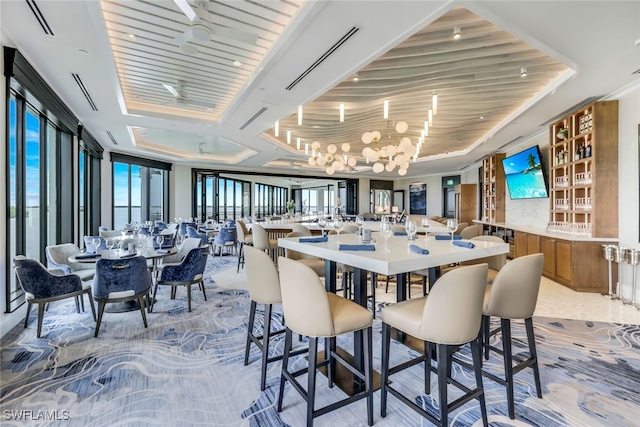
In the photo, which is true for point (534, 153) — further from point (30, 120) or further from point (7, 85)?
point (30, 120)

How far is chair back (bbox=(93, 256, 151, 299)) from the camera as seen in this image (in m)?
3.08

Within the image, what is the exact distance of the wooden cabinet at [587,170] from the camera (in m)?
4.56

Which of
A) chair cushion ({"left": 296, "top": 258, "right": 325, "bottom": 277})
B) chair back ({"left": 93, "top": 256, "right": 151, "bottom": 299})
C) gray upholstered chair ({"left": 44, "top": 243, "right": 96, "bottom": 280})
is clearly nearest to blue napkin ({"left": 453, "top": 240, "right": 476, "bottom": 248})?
chair cushion ({"left": 296, "top": 258, "right": 325, "bottom": 277})

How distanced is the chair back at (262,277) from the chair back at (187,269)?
73.4 inches

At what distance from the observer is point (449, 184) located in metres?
14.2

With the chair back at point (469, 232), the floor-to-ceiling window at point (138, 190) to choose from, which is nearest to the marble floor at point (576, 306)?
the chair back at point (469, 232)

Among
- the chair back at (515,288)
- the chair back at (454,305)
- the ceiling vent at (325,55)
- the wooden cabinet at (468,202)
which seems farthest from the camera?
the wooden cabinet at (468,202)

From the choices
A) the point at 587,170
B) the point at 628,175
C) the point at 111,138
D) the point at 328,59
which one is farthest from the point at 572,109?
the point at 111,138

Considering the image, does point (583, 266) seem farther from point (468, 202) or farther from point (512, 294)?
point (468, 202)

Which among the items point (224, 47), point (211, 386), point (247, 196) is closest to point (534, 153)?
point (224, 47)

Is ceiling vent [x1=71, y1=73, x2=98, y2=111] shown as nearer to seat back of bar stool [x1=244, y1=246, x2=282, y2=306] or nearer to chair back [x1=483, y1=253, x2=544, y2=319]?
seat back of bar stool [x1=244, y1=246, x2=282, y2=306]

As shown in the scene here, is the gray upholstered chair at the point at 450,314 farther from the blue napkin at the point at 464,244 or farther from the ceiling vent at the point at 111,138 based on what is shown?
the ceiling vent at the point at 111,138

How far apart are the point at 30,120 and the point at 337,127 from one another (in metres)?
5.20

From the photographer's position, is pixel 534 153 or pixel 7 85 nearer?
pixel 7 85
